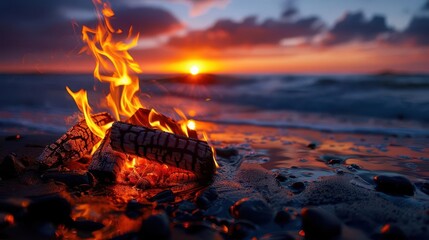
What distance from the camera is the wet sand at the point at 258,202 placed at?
2.51 metres

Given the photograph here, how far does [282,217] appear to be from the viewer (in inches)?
109

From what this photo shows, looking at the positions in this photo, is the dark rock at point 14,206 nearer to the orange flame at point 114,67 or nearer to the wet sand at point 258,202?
the wet sand at point 258,202

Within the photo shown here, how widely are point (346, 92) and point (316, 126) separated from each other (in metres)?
11.0

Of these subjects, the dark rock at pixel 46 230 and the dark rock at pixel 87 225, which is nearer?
the dark rock at pixel 46 230

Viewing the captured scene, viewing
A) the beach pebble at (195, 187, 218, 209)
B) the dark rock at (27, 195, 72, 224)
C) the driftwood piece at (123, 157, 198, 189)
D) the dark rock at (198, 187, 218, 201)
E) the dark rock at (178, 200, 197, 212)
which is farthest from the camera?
the driftwood piece at (123, 157, 198, 189)

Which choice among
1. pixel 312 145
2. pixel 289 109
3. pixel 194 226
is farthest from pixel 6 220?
pixel 289 109

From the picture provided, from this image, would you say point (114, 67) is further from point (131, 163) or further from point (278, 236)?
point (278, 236)

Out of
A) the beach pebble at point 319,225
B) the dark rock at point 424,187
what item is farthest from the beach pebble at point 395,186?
the beach pebble at point 319,225

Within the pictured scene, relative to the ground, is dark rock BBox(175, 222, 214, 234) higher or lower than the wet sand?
lower

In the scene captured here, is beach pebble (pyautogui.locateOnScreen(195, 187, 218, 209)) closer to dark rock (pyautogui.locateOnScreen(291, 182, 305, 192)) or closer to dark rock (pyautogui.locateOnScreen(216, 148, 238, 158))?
dark rock (pyautogui.locateOnScreen(291, 182, 305, 192))

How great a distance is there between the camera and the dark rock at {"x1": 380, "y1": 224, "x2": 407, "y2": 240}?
2421 mm

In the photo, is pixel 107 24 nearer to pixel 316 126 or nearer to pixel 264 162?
pixel 264 162

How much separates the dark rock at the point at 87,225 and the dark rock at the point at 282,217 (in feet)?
4.79

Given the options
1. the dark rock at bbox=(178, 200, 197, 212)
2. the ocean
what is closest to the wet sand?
the dark rock at bbox=(178, 200, 197, 212)
